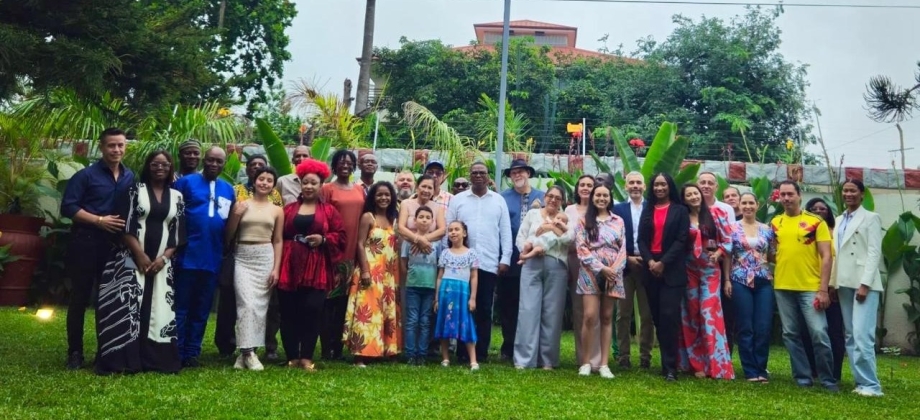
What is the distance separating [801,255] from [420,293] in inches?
115

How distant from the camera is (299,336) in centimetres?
672

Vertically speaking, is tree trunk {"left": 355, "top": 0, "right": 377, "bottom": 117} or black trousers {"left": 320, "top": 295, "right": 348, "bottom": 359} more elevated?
tree trunk {"left": 355, "top": 0, "right": 377, "bottom": 117}

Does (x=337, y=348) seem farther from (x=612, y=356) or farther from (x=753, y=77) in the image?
(x=753, y=77)

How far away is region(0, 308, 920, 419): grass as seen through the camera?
16.5 ft

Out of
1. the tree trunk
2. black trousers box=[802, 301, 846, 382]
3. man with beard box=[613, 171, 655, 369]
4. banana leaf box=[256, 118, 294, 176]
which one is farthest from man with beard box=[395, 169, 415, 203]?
the tree trunk

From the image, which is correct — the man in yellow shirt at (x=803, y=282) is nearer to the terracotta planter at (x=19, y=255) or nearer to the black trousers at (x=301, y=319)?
the black trousers at (x=301, y=319)

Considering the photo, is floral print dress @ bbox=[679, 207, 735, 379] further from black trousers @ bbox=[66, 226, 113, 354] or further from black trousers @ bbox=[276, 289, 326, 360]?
black trousers @ bbox=[66, 226, 113, 354]

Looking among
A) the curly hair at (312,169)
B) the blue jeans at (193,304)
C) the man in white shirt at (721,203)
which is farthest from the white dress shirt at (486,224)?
the blue jeans at (193,304)

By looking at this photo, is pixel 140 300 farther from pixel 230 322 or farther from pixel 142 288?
pixel 230 322

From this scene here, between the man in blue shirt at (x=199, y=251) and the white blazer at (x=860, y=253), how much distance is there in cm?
445

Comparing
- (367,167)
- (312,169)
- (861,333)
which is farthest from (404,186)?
(861,333)

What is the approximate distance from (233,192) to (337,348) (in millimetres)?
1577

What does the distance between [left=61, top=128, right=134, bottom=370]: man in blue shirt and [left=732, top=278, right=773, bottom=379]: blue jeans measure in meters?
4.68

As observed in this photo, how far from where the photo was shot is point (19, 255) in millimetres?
10602
